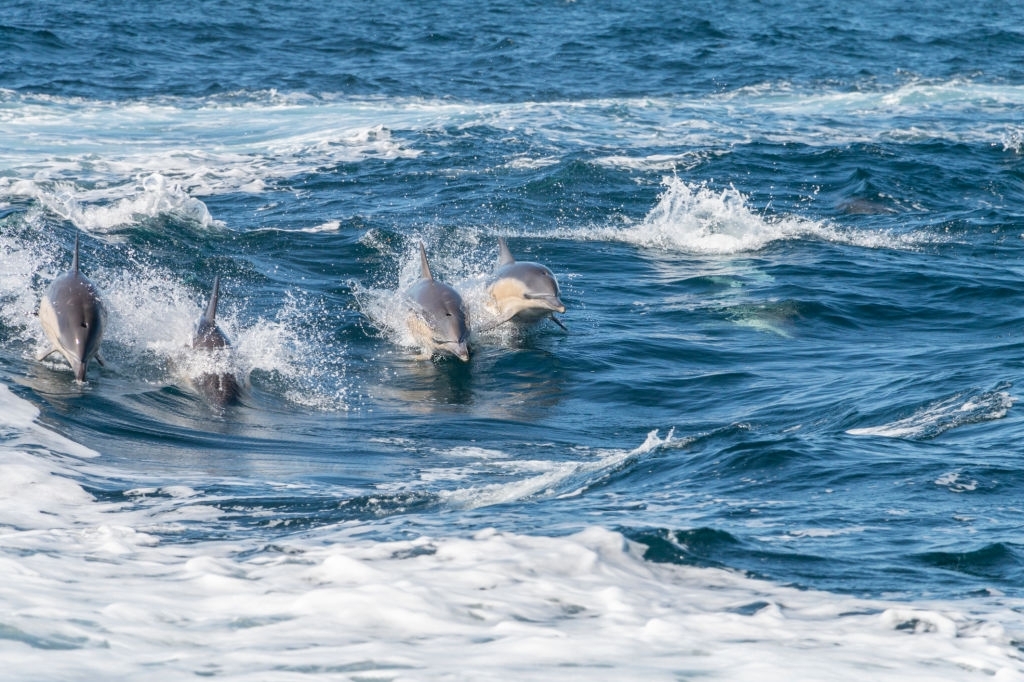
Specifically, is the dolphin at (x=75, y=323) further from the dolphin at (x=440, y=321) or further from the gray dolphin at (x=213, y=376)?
the dolphin at (x=440, y=321)

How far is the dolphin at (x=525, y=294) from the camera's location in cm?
1470

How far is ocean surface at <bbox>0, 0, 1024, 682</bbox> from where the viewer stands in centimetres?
630

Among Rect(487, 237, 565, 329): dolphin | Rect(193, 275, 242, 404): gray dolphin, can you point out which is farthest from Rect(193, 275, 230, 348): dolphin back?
Rect(487, 237, 565, 329): dolphin

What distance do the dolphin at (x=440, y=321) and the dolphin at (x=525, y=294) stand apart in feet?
2.21

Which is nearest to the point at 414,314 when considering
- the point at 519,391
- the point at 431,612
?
the point at 519,391

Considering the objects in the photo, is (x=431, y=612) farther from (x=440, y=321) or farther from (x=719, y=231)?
(x=719, y=231)

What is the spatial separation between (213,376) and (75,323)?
1294mm

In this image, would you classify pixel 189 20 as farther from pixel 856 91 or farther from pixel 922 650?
pixel 922 650

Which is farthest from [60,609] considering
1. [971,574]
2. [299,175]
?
[299,175]

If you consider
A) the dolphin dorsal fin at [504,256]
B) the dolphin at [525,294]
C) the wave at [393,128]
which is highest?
the wave at [393,128]

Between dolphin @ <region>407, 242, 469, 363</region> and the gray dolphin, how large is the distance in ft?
7.08

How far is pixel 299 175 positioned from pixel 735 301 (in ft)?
32.6

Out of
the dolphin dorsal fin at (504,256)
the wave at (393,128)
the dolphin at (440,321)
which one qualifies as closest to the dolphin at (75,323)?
the dolphin at (440,321)

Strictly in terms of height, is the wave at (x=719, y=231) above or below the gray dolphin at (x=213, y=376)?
above
